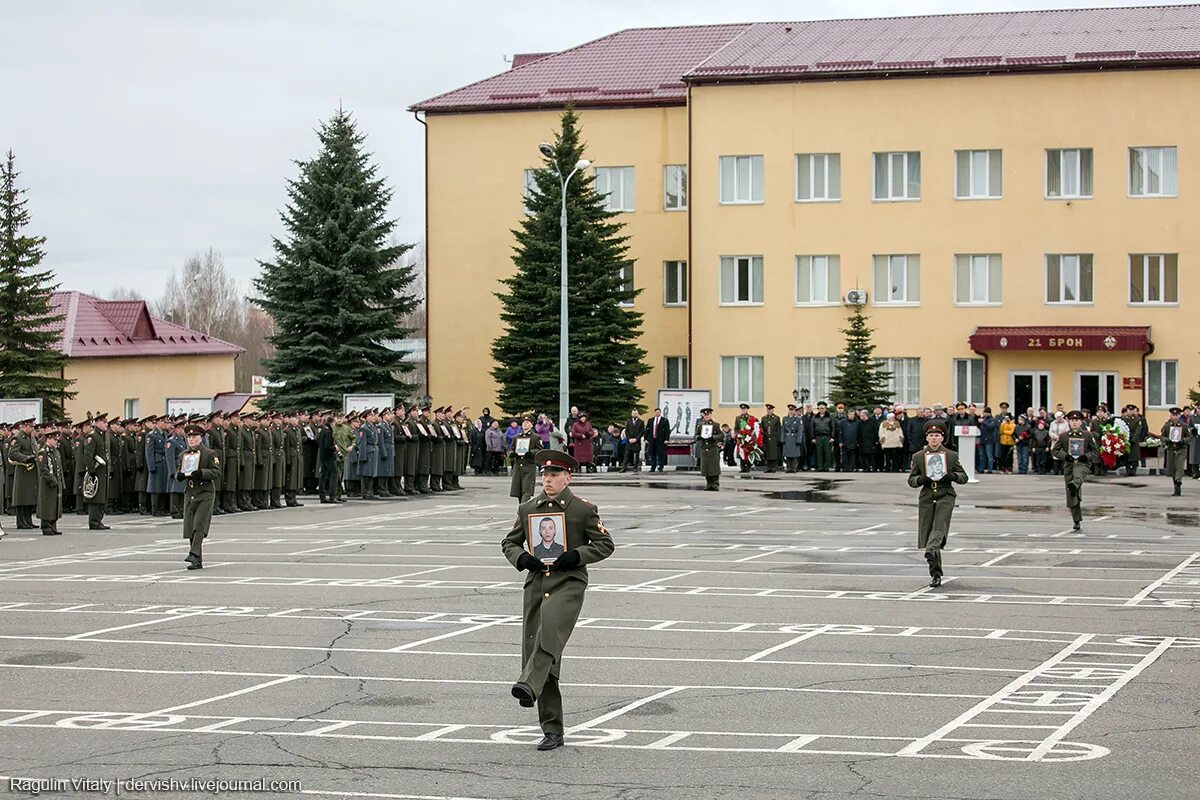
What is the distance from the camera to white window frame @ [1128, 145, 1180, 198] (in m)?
54.9

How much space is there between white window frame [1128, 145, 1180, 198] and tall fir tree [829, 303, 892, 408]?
9.80 metres

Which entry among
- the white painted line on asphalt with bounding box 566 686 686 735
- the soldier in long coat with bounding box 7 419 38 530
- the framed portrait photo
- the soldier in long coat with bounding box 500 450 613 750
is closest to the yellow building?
the soldier in long coat with bounding box 7 419 38 530

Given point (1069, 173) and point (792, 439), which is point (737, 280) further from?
point (792, 439)

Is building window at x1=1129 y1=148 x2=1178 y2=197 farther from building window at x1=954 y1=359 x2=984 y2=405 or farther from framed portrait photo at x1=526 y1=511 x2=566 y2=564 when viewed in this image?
framed portrait photo at x1=526 y1=511 x2=566 y2=564

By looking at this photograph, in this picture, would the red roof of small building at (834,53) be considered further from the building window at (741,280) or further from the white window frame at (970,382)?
the white window frame at (970,382)

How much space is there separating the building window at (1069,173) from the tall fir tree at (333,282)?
→ 20.5m

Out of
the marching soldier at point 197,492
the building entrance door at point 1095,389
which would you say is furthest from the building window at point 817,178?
the marching soldier at point 197,492

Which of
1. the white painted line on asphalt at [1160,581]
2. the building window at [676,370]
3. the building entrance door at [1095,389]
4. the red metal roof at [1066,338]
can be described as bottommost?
the white painted line on asphalt at [1160,581]

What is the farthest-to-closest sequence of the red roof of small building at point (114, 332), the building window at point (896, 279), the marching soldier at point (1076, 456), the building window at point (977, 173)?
the red roof of small building at point (114, 332) < the building window at point (896, 279) < the building window at point (977, 173) < the marching soldier at point (1076, 456)

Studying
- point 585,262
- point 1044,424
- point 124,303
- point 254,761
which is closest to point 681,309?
point 585,262

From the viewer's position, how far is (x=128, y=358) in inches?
2928

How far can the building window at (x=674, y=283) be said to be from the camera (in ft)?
201

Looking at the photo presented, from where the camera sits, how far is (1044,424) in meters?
46.5

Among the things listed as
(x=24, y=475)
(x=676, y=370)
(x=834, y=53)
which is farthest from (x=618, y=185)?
(x=24, y=475)
